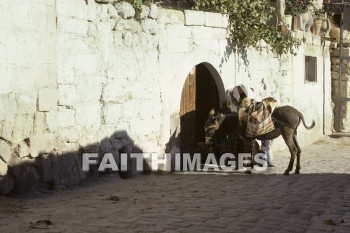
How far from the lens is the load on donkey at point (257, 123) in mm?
10430

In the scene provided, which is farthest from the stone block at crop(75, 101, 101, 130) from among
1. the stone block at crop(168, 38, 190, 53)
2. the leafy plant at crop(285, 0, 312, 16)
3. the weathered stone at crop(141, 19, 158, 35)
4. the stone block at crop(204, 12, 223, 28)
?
the leafy plant at crop(285, 0, 312, 16)

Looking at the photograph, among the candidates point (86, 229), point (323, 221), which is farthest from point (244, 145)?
point (86, 229)

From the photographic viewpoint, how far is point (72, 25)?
8516mm

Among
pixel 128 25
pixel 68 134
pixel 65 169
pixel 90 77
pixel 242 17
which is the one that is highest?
pixel 242 17

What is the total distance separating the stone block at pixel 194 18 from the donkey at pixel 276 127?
5.33 feet

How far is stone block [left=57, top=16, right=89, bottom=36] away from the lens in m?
8.30

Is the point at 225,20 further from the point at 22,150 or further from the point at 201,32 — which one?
the point at 22,150

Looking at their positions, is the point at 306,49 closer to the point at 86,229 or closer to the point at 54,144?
the point at 54,144

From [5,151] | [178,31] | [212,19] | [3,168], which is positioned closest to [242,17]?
[212,19]

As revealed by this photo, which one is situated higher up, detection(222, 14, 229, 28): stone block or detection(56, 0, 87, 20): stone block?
detection(222, 14, 229, 28): stone block

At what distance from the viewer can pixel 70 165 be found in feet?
27.5

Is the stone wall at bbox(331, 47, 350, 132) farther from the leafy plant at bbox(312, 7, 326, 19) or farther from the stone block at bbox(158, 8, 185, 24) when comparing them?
the stone block at bbox(158, 8, 185, 24)

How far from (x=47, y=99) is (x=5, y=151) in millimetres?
996

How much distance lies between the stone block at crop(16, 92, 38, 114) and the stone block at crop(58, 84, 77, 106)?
19.8 inches
